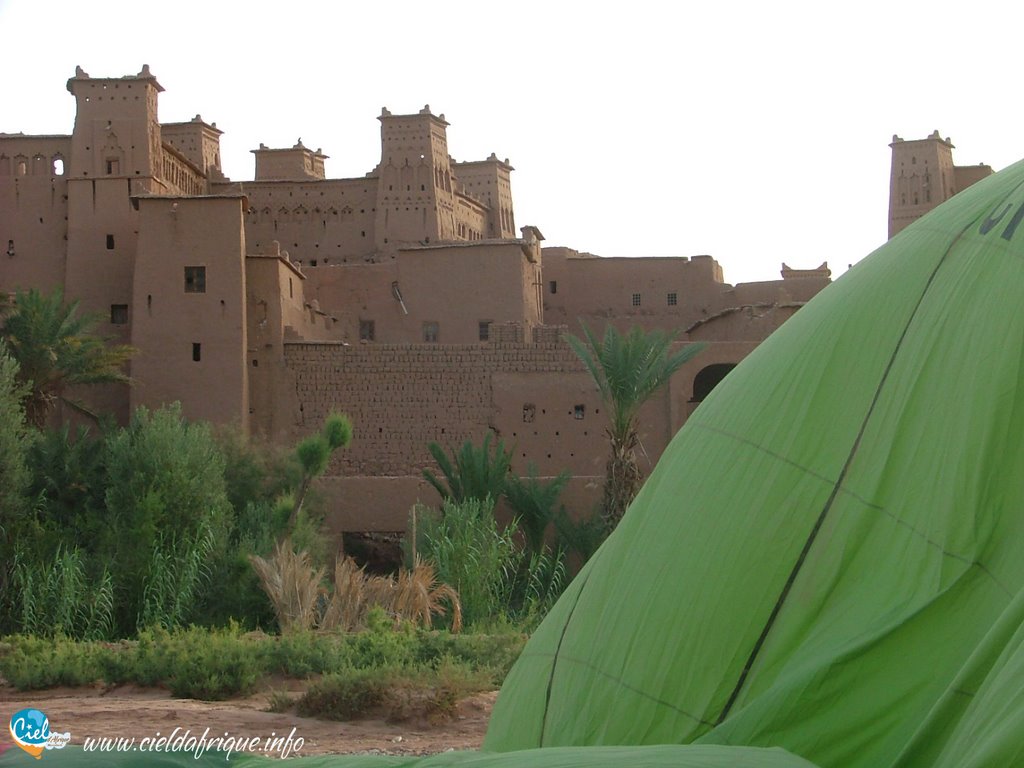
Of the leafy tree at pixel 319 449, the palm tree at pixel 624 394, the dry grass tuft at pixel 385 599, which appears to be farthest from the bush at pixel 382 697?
the palm tree at pixel 624 394

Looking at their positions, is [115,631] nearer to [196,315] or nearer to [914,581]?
[196,315]

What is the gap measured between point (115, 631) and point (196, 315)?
1008 cm

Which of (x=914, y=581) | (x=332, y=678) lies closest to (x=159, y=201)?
(x=332, y=678)

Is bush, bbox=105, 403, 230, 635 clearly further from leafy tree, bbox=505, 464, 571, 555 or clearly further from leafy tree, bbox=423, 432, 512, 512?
leafy tree, bbox=505, 464, 571, 555

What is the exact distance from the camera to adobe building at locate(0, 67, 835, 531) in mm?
25141

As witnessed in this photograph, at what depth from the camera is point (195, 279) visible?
83.7 feet

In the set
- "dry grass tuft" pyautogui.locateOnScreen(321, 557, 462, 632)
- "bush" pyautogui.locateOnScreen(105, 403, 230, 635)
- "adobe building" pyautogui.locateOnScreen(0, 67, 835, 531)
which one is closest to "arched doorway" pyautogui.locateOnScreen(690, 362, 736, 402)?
"adobe building" pyautogui.locateOnScreen(0, 67, 835, 531)

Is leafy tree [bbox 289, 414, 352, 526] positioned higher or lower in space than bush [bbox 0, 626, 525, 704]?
higher

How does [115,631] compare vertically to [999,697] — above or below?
below

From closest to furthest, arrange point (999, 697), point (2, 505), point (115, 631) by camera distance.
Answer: point (999, 697) → point (115, 631) → point (2, 505)

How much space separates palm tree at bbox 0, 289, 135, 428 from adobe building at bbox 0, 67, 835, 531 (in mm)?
1262

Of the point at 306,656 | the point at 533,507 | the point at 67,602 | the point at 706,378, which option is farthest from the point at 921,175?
the point at 306,656

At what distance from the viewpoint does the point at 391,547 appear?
74.2ft

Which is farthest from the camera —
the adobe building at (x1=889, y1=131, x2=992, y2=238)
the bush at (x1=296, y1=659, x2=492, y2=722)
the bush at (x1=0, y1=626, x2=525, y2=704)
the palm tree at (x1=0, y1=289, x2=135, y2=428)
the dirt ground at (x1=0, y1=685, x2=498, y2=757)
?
the adobe building at (x1=889, y1=131, x2=992, y2=238)
